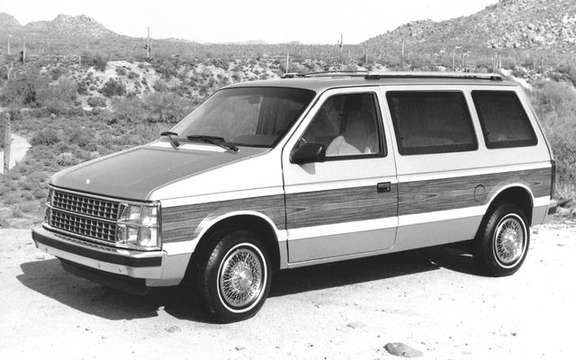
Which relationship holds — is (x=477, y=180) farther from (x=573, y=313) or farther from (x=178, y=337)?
(x=178, y=337)

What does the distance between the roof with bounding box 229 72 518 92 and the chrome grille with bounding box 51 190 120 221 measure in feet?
6.81

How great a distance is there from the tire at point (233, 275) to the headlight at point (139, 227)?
1.62ft

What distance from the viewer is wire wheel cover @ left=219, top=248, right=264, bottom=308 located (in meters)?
6.77

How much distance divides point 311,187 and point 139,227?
1579 mm

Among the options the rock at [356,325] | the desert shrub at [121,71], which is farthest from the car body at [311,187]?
the desert shrub at [121,71]

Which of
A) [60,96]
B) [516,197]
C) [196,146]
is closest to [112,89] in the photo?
[60,96]

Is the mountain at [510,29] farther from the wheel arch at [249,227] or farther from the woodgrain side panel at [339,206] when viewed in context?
the wheel arch at [249,227]

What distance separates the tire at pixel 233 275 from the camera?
6.64m

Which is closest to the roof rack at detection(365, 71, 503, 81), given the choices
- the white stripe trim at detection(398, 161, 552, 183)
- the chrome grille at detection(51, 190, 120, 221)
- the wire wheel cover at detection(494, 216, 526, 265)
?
the white stripe trim at detection(398, 161, 552, 183)

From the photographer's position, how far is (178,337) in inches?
255

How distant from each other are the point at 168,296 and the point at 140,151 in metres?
1.36

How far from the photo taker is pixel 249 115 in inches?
306

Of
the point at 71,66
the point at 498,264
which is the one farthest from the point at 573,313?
the point at 71,66

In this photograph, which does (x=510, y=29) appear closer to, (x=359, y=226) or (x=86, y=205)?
(x=359, y=226)
